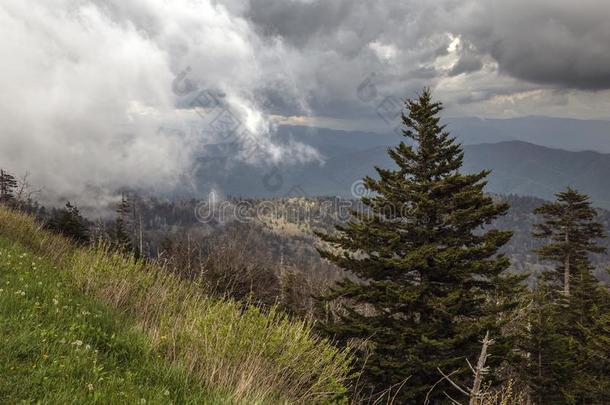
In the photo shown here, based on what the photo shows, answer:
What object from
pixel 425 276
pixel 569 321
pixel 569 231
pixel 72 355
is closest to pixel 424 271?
pixel 425 276

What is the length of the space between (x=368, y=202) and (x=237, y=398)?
58.7 feet

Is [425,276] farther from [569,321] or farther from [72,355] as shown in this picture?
[569,321]

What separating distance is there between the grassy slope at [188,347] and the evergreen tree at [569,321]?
89.5ft

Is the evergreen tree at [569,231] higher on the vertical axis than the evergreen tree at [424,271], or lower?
higher

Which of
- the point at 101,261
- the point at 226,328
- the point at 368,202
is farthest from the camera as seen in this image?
the point at 368,202

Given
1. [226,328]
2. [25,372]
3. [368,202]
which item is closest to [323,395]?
[226,328]

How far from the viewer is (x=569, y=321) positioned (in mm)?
35531

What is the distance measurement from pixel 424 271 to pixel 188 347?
15.7 meters

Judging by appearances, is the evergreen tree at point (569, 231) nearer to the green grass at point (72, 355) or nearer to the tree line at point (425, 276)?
the tree line at point (425, 276)

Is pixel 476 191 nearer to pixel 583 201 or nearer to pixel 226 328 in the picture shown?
pixel 226 328

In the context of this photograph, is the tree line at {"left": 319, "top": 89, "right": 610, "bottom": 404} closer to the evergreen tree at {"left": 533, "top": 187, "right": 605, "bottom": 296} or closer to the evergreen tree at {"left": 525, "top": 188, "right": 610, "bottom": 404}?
the evergreen tree at {"left": 525, "top": 188, "right": 610, "bottom": 404}

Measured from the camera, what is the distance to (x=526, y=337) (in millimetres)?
29328

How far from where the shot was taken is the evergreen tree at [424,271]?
17.5 meters

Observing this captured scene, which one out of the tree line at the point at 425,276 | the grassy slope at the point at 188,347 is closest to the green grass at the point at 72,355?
the grassy slope at the point at 188,347
